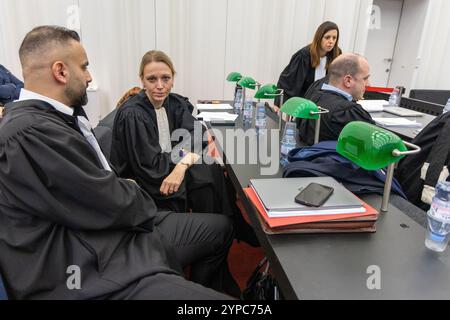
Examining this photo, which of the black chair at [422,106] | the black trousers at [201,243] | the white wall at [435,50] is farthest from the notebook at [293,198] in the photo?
the white wall at [435,50]

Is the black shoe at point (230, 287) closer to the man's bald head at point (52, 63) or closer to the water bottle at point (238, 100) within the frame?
the man's bald head at point (52, 63)

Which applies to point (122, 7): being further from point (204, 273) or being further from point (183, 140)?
point (204, 273)

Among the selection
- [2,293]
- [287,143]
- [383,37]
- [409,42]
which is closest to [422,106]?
[287,143]

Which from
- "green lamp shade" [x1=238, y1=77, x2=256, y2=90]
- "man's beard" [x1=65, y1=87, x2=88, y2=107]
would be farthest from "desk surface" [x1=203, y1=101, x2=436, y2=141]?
"man's beard" [x1=65, y1=87, x2=88, y2=107]

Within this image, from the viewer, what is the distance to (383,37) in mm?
4512

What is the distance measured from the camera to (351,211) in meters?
0.88

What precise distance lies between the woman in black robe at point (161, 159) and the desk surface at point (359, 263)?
0.83 m

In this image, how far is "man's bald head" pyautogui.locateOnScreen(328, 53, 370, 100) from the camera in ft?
5.80

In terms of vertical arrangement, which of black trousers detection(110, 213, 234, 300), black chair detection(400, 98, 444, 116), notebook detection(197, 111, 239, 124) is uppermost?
black chair detection(400, 98, 444, 116)

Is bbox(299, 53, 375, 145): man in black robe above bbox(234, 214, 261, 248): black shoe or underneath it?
above

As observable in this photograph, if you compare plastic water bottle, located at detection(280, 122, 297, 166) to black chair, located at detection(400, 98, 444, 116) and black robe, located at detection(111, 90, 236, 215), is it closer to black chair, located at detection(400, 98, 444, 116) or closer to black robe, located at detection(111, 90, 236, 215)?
black robe, located at detection(111, 90, 236, 215)

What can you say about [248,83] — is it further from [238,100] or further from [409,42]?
[409,42]

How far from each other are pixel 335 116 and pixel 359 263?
0.98 meters

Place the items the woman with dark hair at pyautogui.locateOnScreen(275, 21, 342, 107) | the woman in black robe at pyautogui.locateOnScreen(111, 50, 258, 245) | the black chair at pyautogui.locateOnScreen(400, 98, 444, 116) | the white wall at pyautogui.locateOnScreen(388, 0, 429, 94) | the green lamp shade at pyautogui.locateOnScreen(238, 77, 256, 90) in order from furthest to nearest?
the white wall at pyautogui.locateOnScreen(388, 0, 429, 94) → the woman with dark hair at pyautogui.locateOnScreen(275, 21, 342, 107) → the black chair at pyautogui.locateOnScreen(400, 98, 444, 116) → the green lamp shade at pyautogui.locateOnScreen(238, 77, 256, 90) → the woman in black robe at pyautogui.locateOnScreen(111, 50, 258, 245)
